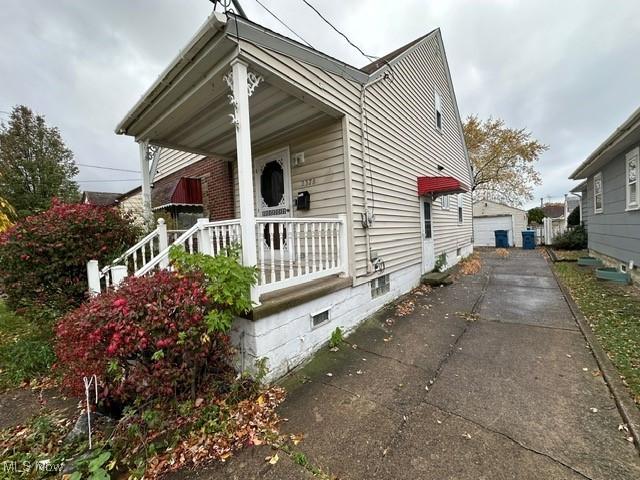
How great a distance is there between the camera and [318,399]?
2693mm

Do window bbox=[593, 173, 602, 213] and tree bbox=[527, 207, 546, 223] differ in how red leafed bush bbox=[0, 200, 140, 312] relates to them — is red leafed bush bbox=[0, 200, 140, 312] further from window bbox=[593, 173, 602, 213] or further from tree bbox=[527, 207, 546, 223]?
tree bbox=[527, 207, 546, 223]

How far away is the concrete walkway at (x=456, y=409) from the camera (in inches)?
73.8

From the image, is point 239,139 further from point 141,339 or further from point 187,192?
point 187,192

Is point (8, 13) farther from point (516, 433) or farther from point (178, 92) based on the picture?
point (516, 433)

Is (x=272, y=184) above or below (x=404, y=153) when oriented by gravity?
below

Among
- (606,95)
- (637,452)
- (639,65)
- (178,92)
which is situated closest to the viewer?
(637,452)

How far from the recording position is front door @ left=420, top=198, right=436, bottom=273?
7.19 m

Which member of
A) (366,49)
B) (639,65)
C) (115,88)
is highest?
(115,88)

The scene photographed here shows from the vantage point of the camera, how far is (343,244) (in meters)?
4.37

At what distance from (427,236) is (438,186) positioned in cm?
141

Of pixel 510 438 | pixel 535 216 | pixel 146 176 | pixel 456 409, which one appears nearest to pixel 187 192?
pixel 146 176

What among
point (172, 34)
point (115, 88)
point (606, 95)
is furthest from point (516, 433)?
point (606, 95)

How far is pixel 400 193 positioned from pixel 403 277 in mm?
1945

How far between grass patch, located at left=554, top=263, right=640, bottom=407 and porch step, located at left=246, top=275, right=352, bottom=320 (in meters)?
3.14
